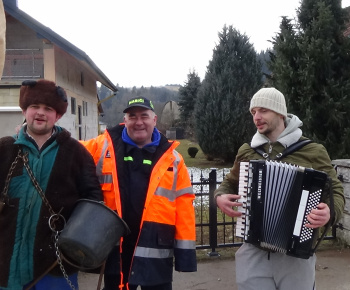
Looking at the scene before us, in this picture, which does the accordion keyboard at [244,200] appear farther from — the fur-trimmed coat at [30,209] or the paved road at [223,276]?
the paved road at [223,276]

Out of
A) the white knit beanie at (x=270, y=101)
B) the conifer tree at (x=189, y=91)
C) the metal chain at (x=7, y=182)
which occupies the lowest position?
the metal chain at (x=7, y=182)

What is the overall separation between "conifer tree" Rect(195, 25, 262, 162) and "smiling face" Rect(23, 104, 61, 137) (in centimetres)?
1360

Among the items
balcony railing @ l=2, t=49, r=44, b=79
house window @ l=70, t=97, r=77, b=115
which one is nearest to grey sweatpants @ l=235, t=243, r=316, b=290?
balcony railing @ l=2, t=49, r=44, b=79

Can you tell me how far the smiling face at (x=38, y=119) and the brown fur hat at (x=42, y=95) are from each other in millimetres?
32

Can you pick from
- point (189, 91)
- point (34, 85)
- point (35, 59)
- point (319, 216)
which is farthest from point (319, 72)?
point (189, 91)

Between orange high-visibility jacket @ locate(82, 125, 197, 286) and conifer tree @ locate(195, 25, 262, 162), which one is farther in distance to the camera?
conifer tree @ locate(195, 25, 262, 162)

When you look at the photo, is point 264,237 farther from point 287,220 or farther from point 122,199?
point 122,199

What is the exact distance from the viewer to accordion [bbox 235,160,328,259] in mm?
2441

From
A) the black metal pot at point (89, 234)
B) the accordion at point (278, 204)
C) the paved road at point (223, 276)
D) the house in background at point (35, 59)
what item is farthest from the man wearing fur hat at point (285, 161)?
the house in background at point (35, 59)

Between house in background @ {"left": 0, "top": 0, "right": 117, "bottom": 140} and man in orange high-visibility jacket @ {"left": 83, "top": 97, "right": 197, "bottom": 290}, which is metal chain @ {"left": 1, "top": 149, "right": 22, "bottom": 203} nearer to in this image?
man in orange high-visibility jacket @ {"left": 83, "top": 97, "right": 197, "bottom": 290}

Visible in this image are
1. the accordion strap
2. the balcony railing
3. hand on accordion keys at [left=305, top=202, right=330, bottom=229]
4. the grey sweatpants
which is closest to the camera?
hand on accordion keys at [left=305, top=202, right=330, bottom=229]

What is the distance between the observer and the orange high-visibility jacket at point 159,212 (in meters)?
2.57

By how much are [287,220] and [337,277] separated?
93.5 inches

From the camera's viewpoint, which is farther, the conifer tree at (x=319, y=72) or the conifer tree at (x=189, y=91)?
the conifer tree at (x=189, y=91)
